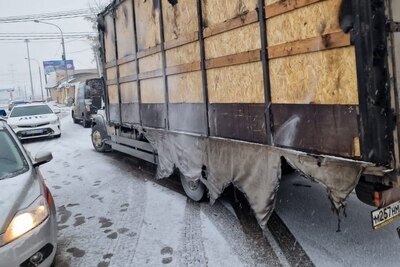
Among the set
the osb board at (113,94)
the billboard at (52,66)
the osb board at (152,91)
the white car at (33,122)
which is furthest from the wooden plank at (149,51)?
the billboard at (52,66)

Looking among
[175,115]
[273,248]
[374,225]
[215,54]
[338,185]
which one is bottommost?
[273,248]

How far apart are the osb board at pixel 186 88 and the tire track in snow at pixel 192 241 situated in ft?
4.97

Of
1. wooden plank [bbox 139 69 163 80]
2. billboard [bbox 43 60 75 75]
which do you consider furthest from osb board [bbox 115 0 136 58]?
billboard [bbox 43 60 75 75]

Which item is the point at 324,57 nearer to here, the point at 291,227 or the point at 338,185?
the point at 338,185

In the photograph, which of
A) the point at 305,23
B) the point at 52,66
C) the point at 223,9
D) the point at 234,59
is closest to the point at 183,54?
the point at 223,9

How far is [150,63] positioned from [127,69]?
3.99 feet

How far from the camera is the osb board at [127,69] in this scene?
268 inches

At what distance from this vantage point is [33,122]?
529 inches

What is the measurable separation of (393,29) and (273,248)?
2362 mm

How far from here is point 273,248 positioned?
12.6ft

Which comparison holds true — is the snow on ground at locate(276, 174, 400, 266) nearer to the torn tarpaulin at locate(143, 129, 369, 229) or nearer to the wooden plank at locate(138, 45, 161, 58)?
the torn tarpaulin at locate(143, 129, 369, 229)

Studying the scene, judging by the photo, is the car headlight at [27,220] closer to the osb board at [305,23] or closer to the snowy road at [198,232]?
the snowy road at [198,232]

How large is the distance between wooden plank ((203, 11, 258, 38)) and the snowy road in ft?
7.60

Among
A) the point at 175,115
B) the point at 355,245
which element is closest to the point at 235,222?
the point at 355,245
